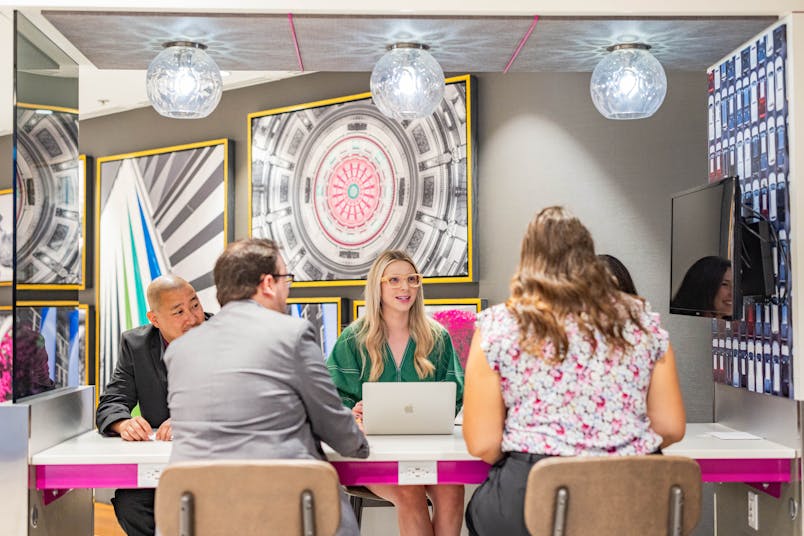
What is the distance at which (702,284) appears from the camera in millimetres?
3055

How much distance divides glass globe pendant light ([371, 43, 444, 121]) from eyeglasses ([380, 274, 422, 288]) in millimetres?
790

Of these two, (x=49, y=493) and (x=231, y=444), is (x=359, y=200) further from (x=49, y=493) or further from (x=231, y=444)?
(x=231, y=444)

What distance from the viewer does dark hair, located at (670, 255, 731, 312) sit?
2932 mm

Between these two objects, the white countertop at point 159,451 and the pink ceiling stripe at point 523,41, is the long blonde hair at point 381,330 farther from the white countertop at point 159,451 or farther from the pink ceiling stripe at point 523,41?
the pink ceiling stripe at point 523,41

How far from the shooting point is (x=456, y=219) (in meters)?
4.87

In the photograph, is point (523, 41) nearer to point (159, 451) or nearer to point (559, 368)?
point (559, 368)

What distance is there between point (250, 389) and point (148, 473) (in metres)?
0.59

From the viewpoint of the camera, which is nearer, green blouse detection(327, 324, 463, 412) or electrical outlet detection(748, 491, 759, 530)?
electrical outlet detection(748, 491, 759, 530)

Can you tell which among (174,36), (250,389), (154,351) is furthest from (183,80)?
(250,389)

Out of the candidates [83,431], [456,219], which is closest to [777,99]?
[456,219]

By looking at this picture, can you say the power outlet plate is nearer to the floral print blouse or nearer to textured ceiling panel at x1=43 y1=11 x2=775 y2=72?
the floral print blouse

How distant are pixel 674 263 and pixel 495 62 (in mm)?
1078

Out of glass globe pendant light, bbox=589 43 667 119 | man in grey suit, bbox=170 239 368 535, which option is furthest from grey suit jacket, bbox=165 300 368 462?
glass globe pendant light, bbox=589 43 667 119

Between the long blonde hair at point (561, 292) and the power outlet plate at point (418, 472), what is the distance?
0.63m
